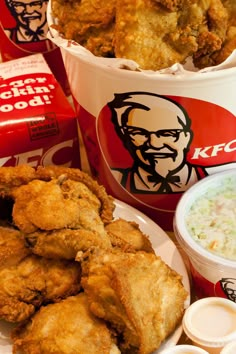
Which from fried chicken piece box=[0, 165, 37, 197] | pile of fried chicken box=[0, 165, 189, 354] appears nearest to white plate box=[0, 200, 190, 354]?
pile of fried chicken box=[0, 165, 189, 354]

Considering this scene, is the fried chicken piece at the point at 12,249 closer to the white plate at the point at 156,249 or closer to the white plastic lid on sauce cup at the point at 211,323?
the white plate at the point at 156,249

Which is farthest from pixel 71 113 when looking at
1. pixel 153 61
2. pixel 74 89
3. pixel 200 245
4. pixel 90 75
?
pixel 200 245

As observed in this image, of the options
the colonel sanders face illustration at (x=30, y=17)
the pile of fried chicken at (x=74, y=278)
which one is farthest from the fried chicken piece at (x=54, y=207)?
the colonel sanders face illustration at (x=30, y=17)

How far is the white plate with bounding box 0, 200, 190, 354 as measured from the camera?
3.78ft

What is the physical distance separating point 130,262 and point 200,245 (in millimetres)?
195

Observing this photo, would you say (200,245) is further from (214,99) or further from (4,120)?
(4,120)

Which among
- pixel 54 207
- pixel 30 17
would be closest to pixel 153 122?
pixel 54 207

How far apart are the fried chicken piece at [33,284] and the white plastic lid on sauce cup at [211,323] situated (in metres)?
0.22

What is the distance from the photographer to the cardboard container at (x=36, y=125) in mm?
1532

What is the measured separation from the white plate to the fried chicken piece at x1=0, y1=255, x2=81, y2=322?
60 mm

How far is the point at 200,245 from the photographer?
1.26 m

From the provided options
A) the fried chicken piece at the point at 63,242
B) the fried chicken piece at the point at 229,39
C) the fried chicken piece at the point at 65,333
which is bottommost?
the fried chicken piece at the point at 65,333

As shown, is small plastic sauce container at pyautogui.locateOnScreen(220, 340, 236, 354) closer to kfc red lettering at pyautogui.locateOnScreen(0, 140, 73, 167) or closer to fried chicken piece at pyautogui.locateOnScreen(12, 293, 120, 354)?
fried chicken piece at pyautogui.locateOnScreen(12, 293, 120, 354)

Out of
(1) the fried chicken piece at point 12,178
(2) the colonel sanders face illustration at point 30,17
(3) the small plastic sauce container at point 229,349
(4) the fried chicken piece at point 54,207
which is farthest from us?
(2) the colonel sanders face illustration at point 30,17
